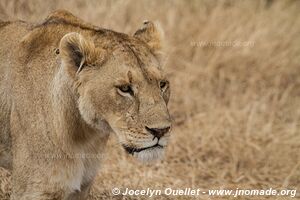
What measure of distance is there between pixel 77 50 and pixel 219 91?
572 cm

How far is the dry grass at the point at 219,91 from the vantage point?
8023 mm

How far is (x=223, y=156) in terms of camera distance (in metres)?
8.64

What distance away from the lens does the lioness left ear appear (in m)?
5.11

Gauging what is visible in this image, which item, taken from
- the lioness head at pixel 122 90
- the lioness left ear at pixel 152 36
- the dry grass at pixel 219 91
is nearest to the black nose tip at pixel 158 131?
the lioness head at pixel 122 90

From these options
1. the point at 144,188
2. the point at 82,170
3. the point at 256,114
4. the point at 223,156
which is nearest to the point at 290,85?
the point at 256,114

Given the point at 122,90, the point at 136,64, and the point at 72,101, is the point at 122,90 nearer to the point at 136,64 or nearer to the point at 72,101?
the point at 136,64

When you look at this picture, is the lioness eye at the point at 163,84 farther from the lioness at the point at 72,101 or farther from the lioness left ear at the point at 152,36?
the lioness left ear at the point at 152,36

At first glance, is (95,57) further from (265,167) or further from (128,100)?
(265,167)
